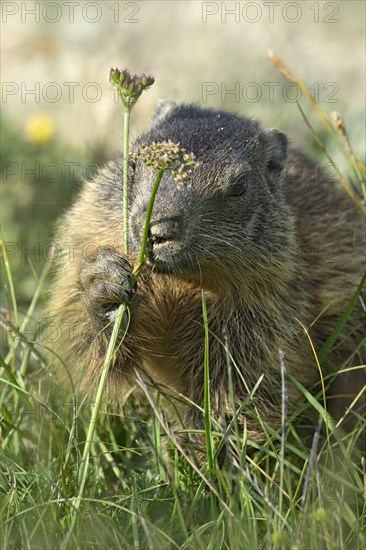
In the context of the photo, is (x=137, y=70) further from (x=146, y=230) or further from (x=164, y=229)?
(x=146, y=230)

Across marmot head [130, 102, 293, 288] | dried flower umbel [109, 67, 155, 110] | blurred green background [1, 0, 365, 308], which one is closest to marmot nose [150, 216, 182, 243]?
marmot head [130, 102, 293, 288]

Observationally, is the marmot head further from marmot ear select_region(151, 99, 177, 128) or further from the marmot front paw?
the marmot front paw

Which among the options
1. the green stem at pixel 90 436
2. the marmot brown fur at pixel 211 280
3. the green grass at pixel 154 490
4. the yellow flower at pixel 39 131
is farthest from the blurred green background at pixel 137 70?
the green stem at pixel 90 436

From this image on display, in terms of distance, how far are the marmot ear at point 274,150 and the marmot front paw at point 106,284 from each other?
126 centimetres

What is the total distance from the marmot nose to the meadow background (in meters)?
0.95

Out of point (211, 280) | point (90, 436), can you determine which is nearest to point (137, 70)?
point (211, 280)

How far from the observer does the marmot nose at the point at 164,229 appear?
159 inches

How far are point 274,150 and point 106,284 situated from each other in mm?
1578

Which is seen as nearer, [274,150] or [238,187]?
[238,187]

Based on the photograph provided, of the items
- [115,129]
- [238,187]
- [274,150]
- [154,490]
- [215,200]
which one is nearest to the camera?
[154,490]

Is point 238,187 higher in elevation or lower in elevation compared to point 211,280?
higher

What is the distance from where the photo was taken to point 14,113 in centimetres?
914

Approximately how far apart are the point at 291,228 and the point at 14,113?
501 cm

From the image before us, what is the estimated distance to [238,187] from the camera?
4668 millimetres
